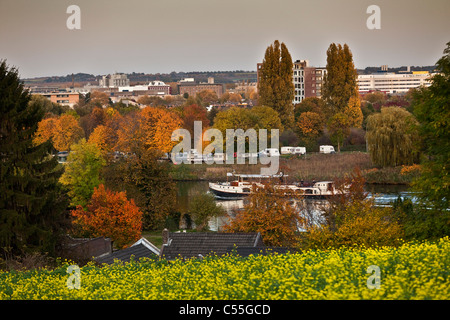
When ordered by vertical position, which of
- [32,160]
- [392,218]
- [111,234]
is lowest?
[111,234]

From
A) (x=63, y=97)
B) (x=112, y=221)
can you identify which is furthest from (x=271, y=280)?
(x=63, y=97)

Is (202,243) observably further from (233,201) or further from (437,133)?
(233,201)

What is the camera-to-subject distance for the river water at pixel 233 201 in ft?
115

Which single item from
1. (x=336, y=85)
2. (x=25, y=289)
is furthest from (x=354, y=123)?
(x=25, y=289)

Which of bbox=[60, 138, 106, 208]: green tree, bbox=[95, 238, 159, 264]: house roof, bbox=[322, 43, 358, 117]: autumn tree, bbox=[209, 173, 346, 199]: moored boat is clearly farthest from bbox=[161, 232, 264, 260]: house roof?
bbox=[322, 43, 358, 117]: autumn tree

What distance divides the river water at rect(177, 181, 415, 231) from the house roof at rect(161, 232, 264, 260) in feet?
33.4

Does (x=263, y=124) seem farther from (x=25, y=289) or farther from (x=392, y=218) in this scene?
(x=25, y=289)

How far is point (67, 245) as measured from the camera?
805 inches

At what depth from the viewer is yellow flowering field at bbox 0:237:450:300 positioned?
9641mm

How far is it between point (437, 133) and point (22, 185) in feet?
40.6

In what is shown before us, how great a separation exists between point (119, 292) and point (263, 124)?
172ft

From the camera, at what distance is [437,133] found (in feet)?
57.9

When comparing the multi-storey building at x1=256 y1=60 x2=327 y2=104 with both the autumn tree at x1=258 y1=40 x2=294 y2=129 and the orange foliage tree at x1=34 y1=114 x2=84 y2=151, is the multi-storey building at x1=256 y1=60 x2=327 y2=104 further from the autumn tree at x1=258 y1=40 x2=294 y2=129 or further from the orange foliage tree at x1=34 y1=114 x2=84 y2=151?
the orange foliage tree at x1=34 y1=114 x2=84 y2=151
